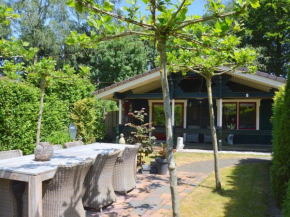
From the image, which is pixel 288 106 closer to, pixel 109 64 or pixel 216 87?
pixel 216 87

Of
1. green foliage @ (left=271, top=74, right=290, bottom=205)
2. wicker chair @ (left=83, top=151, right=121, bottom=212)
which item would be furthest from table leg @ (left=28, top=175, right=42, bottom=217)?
green foliage @ (left=271, top=74, right=290, bottom=205)

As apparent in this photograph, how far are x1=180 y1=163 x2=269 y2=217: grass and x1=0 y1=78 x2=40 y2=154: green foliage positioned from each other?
4493 millimetres

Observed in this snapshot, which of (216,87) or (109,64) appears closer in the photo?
(216,87)

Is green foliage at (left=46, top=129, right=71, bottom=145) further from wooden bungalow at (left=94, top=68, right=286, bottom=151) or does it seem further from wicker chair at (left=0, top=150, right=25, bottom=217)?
wicker chair at (left=0, top=150, right=25, bottom=217)

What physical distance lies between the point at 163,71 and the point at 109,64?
→ 64.4 feet

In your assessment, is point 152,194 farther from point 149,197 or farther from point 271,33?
point 271,33

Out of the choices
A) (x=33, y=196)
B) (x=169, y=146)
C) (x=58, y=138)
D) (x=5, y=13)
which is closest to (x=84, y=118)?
(x=58, y=138)

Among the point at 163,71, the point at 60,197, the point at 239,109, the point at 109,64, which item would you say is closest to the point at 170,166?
the point at 163,71

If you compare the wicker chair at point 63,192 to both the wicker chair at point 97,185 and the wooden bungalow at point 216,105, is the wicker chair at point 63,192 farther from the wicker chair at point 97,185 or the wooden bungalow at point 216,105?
the wooden bungalow at point 216,105

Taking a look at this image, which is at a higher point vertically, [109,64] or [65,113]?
[109,64]

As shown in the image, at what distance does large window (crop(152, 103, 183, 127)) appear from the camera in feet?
42.0

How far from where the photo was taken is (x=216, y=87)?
33.3 ft

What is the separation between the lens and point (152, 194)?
461cm

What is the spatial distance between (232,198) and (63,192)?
2.96 meters
